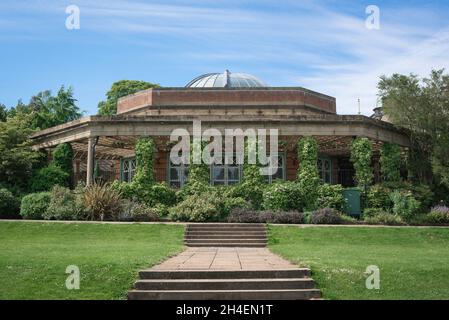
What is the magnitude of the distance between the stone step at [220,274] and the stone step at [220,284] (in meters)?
0.26

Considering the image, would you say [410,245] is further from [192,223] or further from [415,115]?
[415,115]

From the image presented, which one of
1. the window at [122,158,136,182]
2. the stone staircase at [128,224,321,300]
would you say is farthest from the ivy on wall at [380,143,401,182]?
the stone staircase at [128,224,321,300]

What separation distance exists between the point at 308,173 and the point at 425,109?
6673 millimetres

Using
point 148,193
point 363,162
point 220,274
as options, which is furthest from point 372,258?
point 148,193

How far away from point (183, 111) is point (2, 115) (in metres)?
15.0

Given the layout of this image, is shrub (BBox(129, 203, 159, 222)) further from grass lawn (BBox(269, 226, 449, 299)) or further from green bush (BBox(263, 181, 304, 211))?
grass lawn (BBox(269, 226, 449, 299))

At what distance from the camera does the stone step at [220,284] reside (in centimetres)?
884

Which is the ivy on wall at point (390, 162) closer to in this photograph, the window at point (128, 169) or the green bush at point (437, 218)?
the green bush at point (437, 218)

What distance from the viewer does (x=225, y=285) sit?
29.1 feet

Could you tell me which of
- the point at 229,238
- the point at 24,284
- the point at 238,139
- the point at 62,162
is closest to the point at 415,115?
the point at 238,139

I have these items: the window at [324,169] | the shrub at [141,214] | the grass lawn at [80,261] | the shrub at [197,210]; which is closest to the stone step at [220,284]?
the grass lawn at [80,261]

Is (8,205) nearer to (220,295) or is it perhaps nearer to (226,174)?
(226,174)

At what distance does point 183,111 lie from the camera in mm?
28391

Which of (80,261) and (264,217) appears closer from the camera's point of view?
(80,261)
